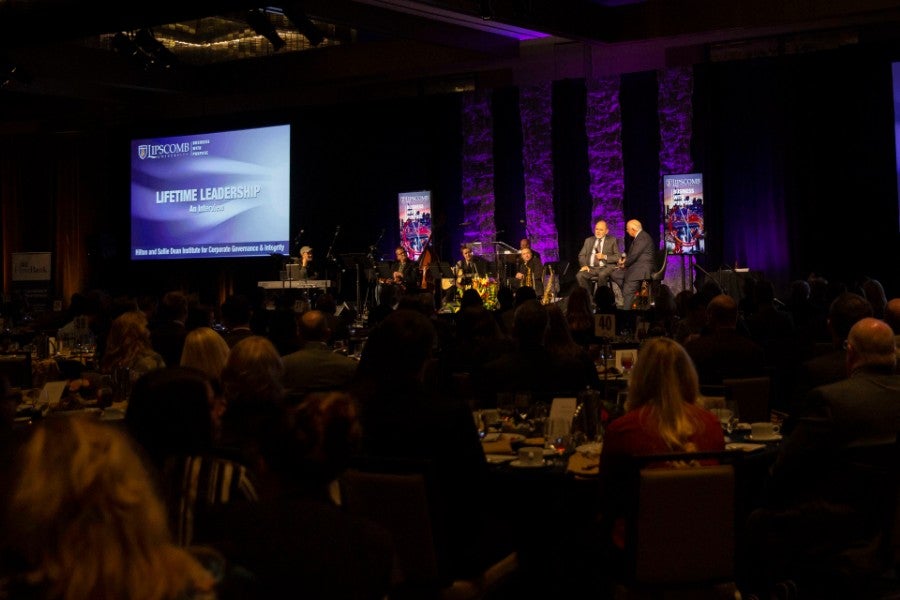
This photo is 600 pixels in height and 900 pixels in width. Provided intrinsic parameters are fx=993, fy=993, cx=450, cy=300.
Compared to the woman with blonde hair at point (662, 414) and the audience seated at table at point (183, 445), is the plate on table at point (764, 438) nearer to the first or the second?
the woman with blonde hair at point (662, 414)

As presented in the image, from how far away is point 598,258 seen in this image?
1345 cm

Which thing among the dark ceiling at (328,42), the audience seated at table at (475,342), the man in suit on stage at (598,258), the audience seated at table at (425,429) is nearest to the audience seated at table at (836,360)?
the audience seated at table at (475,342)

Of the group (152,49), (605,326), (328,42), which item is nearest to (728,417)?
(605,326)

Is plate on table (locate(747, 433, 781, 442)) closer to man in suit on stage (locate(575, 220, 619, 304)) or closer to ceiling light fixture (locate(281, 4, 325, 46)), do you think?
ceiling light fixture (locate(281, 4, 325, 46))

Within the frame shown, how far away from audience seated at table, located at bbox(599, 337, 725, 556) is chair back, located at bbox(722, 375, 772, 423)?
1.58 m

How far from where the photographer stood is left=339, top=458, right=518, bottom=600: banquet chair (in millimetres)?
2895

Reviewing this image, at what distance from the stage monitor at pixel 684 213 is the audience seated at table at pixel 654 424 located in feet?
35.1

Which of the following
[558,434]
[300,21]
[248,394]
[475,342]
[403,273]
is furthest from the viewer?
[403,273]

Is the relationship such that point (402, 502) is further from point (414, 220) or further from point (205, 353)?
point (414, 220)

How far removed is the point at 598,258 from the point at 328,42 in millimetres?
5830

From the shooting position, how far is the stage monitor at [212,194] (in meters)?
15.6

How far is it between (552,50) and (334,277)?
15.8 feet

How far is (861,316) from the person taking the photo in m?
4.52

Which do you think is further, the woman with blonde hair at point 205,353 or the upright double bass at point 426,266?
the upright double bass at point 426,266
